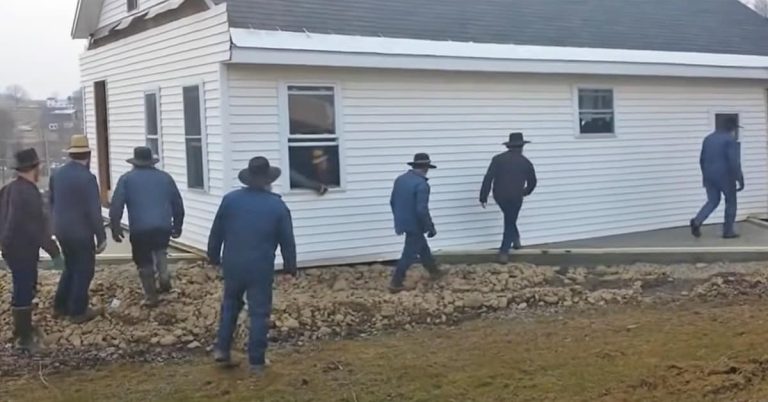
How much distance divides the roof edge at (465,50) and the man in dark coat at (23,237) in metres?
3.10

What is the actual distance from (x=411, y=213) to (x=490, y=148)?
3045 mm

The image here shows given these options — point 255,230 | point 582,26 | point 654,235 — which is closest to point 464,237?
point 654,235

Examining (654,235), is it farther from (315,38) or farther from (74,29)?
(74,29)

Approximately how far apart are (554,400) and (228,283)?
8.79ft

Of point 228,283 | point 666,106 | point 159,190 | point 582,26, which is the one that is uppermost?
point 582,26

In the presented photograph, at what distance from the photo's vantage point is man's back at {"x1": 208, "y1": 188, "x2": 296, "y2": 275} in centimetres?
723

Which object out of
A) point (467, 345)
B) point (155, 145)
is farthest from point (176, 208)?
point (155, 145)

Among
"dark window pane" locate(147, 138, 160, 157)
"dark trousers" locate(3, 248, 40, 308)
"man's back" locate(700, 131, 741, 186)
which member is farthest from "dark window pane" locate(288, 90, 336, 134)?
"man's back" locate(700, 131, 741, 186)

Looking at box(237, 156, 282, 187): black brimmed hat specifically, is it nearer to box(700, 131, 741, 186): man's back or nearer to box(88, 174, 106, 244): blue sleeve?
box(88, 174, 106, 244): blue sleeve

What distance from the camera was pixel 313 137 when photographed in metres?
11.5

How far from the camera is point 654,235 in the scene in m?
14.2

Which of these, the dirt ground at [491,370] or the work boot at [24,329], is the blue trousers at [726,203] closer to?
the dirt ground at [491,370]

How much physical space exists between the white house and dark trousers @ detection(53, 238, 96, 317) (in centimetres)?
236

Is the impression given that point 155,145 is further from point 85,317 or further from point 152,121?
point 85,317
